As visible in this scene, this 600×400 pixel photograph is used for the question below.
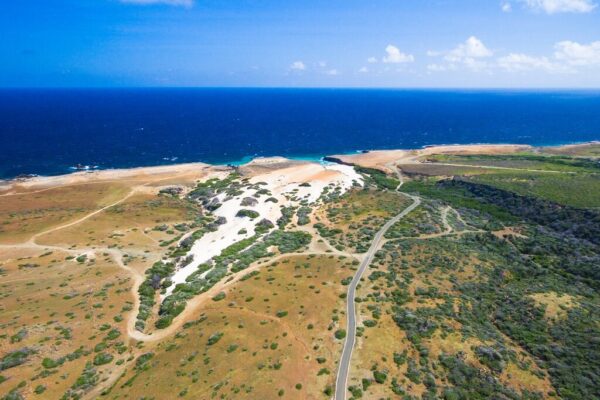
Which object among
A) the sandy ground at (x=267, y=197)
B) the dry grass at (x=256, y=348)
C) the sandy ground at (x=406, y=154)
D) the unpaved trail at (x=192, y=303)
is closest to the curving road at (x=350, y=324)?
the dry grass at (x=256, y=348)

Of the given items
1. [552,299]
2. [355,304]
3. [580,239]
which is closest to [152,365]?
[355,304]

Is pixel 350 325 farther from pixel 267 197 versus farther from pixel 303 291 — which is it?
pixel 267 197

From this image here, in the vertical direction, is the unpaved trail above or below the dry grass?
below

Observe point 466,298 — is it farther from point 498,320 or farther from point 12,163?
point 12,163

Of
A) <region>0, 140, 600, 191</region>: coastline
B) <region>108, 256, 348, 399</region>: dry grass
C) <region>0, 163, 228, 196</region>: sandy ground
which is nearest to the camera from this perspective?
<region>108, 256, 348, 399</region>: dry grass

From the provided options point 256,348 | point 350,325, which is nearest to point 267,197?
point 350,325

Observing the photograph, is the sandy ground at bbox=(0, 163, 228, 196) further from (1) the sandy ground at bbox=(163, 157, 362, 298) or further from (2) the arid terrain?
(1) the sandy ground at bbox=(163, 157, 362, 298)

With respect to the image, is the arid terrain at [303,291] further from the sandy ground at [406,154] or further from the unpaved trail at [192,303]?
the sandy ground at [406,154]

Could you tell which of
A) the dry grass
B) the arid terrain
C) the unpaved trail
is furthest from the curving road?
the unpaved trail

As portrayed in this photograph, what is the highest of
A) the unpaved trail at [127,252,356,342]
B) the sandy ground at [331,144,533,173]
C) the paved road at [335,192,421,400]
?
the sandy ground at [331,144,533,173]
